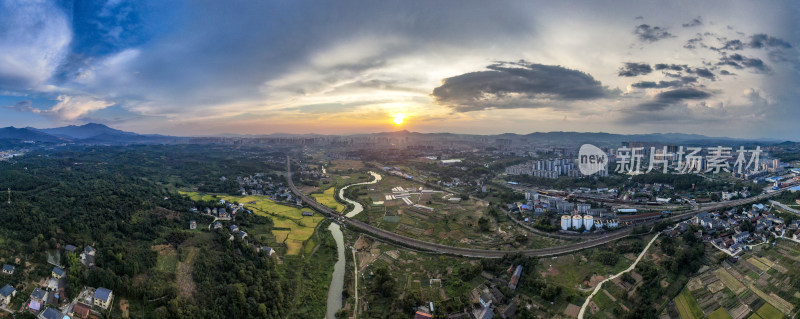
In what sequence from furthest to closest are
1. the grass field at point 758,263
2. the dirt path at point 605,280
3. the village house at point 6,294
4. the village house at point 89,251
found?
the grass field at point 758,263, the village house at point 89,251, the dirt path at point 605,280, the village house at point 6,294

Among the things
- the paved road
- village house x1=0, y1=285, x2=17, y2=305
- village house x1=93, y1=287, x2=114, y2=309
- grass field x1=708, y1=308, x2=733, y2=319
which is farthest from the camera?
the paved road

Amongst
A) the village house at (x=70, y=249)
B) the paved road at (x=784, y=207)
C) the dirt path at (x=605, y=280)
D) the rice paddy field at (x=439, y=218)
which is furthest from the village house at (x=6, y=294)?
the paved road at (x=784, y=207)

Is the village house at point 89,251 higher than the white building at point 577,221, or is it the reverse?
the village house at point 89,251

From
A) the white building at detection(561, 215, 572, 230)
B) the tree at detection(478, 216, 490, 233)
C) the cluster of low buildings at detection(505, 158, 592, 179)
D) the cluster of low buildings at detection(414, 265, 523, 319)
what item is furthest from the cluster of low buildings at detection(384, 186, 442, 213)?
the cluster of low buildings at detection(505, 158, 592, 179)

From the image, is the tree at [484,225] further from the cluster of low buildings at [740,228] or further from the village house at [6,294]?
the village house at [6,294]

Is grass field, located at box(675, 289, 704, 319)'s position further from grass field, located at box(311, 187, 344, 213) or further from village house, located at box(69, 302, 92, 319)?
grass field, located at box(311, 187, 344, 213)

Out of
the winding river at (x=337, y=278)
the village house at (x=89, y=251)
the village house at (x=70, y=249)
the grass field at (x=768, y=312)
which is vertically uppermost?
the village house at (x=70, y=249)

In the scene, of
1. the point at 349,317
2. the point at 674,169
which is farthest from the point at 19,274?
the point at 674,169
